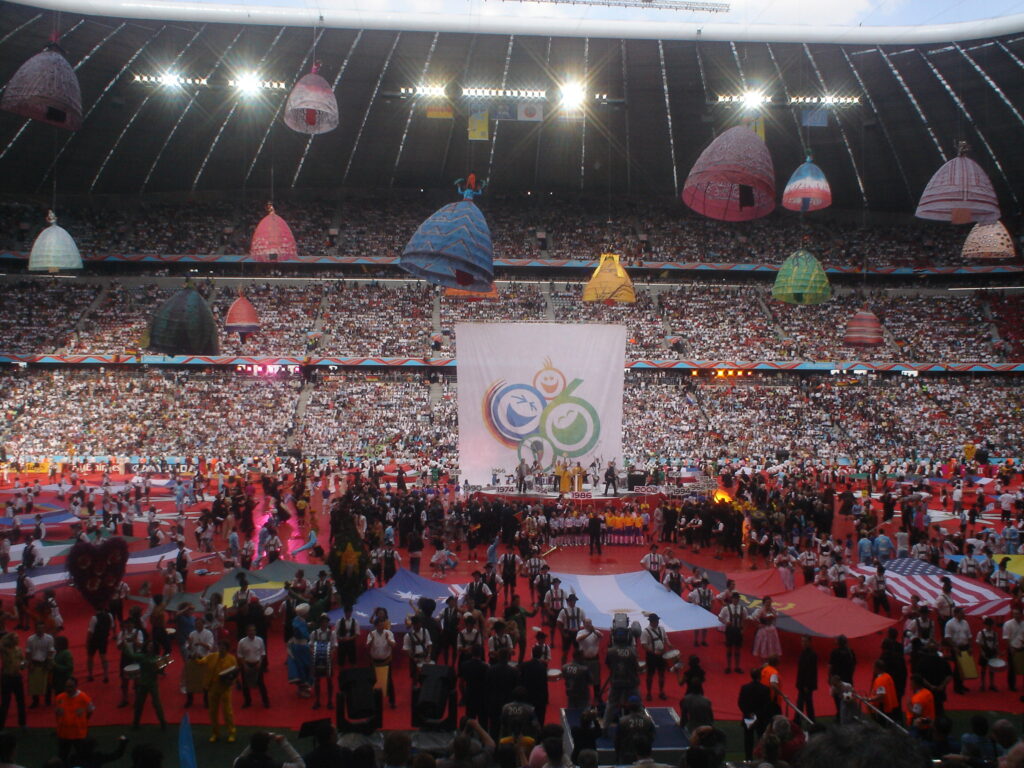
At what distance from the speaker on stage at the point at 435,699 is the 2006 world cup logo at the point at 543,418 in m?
14.0

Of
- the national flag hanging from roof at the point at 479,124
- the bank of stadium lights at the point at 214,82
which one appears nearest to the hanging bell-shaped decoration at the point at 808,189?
the national flag hanging from roof at the point at 479,124

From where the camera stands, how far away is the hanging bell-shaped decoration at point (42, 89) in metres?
13.7

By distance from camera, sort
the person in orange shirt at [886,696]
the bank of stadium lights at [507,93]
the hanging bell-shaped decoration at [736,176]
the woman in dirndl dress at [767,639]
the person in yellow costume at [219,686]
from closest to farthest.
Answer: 1. the person in orange shirt at [886,696]
2. the person in yellow costume at [219,686]
3. the woman in dirndl dress at [767,639]
4. the hanging bell-shaped decoration at [736,176]
5. the bank of stadium lights at [507,93]

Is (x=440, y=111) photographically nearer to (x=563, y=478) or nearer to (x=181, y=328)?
(x=563, y=478)

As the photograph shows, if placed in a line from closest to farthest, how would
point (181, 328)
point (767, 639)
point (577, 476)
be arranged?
point (767, 639)
point (181, 328)
point (577, 476)

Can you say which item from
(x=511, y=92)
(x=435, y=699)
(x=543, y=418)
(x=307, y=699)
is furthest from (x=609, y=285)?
(x=511, y=92)

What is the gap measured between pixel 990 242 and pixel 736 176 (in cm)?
1223

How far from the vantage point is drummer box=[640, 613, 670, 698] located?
32.6 feet

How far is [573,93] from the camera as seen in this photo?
112 feet

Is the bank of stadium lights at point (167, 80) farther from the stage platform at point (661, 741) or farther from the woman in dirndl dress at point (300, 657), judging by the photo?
the stage platform at point (661, 741)

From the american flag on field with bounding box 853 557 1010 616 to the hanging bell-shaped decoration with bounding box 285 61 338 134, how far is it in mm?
13330

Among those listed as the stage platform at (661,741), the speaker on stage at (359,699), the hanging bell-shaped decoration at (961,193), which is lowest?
the stage platform at (661,741)

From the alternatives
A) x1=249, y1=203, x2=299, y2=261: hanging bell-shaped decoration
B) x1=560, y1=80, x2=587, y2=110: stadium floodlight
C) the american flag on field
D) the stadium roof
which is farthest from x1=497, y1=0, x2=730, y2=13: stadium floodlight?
the american flag on field

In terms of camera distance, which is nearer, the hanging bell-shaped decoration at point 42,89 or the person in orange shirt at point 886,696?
the person in orange shirt at point 886,696
